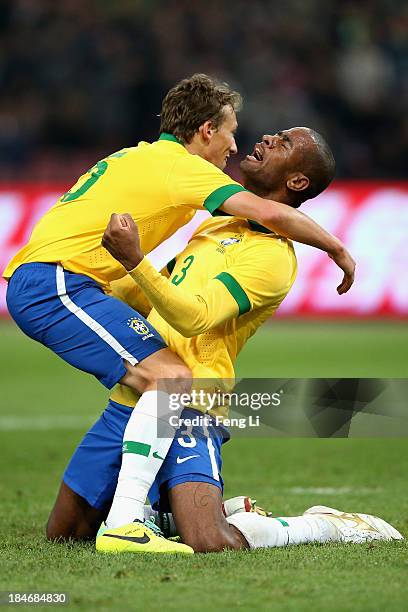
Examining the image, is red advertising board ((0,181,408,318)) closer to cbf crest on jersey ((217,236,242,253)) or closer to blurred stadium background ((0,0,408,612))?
blurred stadium background ((0,0,408,612))

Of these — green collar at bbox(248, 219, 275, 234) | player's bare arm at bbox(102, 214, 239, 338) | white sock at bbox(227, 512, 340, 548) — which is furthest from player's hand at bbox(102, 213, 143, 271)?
white sock at bbox(227, 512, 340, 548)

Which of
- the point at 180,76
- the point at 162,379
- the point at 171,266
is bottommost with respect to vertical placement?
the point at 162,379

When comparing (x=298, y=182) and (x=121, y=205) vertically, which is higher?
(x=298, y=182)

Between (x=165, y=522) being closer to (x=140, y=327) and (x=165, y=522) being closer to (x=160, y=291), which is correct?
(x=140, y=327)

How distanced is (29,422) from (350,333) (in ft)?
20.2

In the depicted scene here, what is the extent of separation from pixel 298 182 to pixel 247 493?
197cm

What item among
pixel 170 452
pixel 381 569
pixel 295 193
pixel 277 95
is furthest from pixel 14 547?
pixel 277 95

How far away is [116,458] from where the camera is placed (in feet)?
15.5

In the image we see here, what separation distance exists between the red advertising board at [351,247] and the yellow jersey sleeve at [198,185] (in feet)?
29.2

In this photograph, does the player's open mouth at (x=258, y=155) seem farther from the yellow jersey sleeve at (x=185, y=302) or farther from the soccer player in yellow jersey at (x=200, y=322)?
the yellow jersey sleeve at (x=185, y=302)

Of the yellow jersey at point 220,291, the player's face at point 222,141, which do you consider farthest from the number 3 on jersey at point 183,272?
the player's face at point 222,141

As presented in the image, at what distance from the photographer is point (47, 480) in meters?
6.61

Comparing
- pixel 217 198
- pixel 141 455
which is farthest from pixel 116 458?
pixel 217 198

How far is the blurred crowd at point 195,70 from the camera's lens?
1647cm
